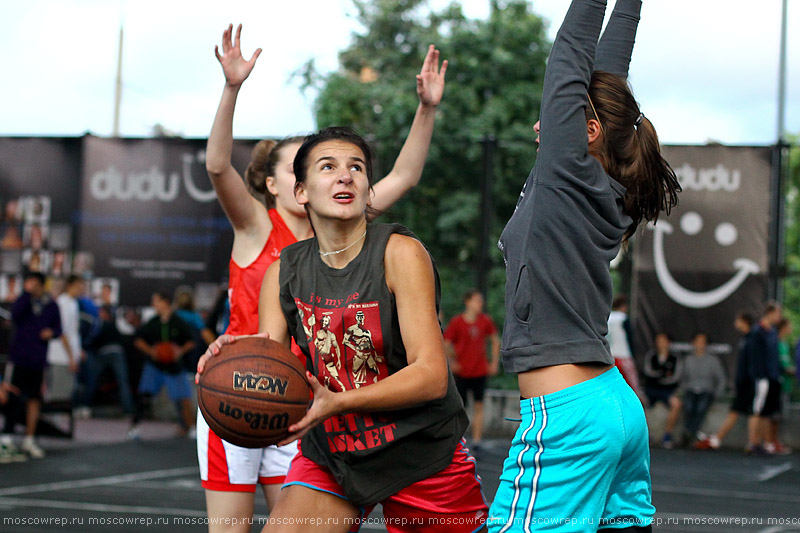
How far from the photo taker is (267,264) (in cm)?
400

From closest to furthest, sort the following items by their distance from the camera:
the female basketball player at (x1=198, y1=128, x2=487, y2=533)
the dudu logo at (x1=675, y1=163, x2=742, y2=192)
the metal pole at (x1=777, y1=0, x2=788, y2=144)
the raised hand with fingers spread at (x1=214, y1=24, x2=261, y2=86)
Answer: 1. the female basketball player at (x1=198, y1=128, x2=487, y2=533)
2. the raised hand with fingers spread at (x1=214, y1=24, x2=261, y2=86)
3. the dudu logo at (x1=675, y1=163, x2=742, y2=192)
4. the metal pole at (x1=777, y1=0, x2=788, y2=144)

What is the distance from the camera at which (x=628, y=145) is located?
2.71 meters

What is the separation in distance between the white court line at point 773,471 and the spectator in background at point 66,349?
7557 millimetres

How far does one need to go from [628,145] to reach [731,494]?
23.0ft

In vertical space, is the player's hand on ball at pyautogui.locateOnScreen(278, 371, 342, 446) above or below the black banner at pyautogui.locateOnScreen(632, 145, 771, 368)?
below

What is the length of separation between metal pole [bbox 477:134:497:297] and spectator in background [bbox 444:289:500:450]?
0.21m

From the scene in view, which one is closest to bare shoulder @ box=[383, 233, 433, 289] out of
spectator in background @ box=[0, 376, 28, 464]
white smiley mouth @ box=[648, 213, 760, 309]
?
spectator in background @ box=[0, 376, 28, 464]

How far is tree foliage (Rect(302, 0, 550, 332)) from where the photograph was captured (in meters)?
20.7

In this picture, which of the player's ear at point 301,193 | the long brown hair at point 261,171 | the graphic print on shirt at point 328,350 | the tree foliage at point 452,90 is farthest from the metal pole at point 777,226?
the graphic print on shirt at point 328,350

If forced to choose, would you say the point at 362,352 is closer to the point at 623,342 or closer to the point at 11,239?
the point at 623,342

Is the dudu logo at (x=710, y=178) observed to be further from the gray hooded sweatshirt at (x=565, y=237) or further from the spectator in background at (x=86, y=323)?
the gray hooded sweatshirt at (x=565, y=237)

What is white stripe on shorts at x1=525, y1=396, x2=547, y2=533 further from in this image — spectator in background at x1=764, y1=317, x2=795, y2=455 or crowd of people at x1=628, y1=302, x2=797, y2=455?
spectator in background at x1=764, y1=317, x2=795, y2=455

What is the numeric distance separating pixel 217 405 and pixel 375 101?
21635 mm

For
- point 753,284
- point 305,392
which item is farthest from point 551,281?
point 753,284
